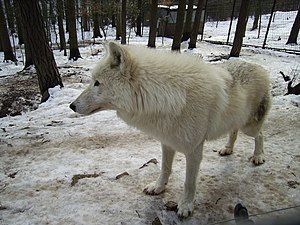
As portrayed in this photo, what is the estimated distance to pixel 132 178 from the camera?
316cm

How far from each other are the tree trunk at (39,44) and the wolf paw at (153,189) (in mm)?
5060

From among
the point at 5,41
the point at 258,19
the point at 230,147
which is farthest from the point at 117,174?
the point at 258,19

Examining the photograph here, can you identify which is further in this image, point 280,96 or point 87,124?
point 280,96

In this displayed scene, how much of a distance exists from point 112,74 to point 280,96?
203 inches

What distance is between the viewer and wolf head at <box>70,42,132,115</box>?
2.31 m

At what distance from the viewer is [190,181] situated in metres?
2.59

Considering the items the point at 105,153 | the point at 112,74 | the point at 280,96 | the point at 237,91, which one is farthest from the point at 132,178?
the point at 280,96

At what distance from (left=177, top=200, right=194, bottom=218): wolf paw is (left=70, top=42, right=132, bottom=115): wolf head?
130 centimetres

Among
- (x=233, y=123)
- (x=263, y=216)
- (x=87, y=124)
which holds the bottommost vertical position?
(x=87, y=124)

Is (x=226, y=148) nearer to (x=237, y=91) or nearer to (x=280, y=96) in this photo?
(x=237, y=91)

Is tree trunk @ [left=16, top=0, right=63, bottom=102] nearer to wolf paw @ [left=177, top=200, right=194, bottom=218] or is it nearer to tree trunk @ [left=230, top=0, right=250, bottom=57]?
wolf paw @ [left=177, top=200, right=194, bottom=218]

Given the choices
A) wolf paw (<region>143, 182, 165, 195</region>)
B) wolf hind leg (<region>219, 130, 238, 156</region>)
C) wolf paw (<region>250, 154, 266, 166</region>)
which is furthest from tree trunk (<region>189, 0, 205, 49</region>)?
wolf paw (<region>143, 182, 165, 195</region>)

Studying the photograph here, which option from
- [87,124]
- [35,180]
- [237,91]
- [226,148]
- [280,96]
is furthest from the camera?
[280,96]

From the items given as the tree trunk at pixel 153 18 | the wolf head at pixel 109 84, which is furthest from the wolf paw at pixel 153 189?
the tree trunk at pixel 153 18
